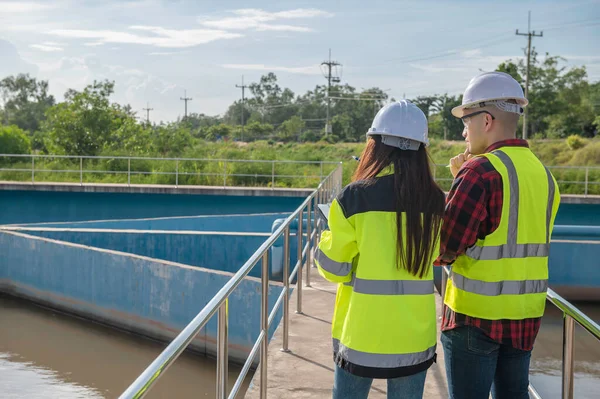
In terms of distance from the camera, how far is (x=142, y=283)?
8.94m

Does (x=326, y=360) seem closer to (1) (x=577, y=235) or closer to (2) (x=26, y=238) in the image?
(2) (x=26, y=238)

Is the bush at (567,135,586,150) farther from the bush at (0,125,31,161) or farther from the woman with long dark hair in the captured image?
the woman with long dark hair

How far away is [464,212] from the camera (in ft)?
7.46

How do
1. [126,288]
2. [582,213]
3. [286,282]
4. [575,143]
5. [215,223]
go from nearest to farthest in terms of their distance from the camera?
1. [286,282]
2. [126,288]
3. [215,223]
4. [582,213]
5. [575,143]

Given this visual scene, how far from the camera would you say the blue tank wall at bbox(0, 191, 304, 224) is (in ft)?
62.9

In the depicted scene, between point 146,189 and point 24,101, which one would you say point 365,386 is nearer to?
point 146,189

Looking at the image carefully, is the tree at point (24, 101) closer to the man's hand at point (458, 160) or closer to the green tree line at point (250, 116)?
the green tree line at point (250, 116)

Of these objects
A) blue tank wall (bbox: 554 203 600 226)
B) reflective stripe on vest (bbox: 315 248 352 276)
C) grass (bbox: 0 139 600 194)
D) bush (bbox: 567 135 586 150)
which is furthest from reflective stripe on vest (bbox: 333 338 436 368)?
bush (bbox: 567 135 586 150)

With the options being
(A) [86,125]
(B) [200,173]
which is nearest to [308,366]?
(B) [200,173]

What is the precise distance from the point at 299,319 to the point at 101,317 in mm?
4665

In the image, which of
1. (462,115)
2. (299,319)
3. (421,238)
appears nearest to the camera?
(421,238)

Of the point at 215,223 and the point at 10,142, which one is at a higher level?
the point at 10,142

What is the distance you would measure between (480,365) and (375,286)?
17.9 inches

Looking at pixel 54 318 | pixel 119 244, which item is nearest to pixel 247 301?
pixel 54 318
